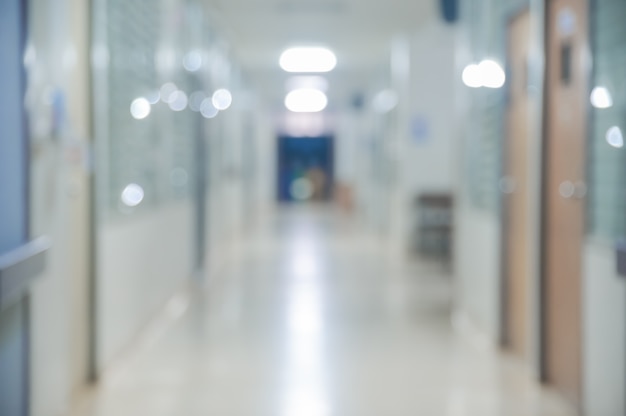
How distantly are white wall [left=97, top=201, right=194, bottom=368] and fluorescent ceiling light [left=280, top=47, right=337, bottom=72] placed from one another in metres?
8.11

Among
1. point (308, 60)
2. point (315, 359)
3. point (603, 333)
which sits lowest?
point (315, 359)

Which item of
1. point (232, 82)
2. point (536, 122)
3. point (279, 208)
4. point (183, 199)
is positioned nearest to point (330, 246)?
point (232, 82)

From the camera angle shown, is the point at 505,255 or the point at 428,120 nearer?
the point at 505,255

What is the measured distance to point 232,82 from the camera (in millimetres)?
16375

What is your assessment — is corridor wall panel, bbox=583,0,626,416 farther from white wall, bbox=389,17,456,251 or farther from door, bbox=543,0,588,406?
white wall, bbox=389,17,456,251

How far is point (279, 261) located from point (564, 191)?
7.62 m

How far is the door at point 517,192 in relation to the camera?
626cm

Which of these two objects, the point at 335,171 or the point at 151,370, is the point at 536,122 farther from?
the point at 335,171

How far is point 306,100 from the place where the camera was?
1117 inches

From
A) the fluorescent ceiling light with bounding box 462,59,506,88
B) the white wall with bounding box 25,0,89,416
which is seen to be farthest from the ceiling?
the white wall with bounding box 25,0,89,416

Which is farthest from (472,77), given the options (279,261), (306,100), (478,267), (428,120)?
(306,100)

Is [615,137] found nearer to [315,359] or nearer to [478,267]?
[315,359]

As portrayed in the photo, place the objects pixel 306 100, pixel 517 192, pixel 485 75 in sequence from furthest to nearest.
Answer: pixel 306 100
pixel 485 75
pixel 517 192

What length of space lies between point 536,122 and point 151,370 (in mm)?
2831
